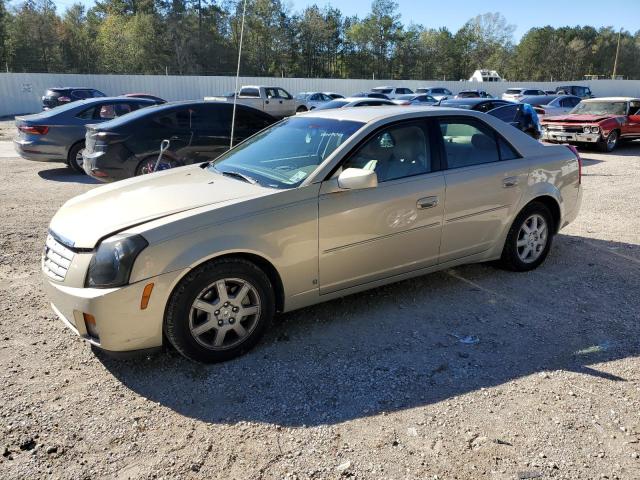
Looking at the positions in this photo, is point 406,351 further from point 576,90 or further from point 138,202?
point 576,90

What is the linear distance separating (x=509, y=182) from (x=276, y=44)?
2608 inches

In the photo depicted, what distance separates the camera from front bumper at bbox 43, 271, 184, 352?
3.04 meters

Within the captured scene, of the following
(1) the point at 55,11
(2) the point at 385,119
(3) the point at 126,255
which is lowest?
(3) the point at 126,255

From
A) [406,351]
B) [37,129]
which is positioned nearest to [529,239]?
[406,351]

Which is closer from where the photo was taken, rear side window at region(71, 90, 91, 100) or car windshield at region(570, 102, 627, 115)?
car windshield at region(570, 102, 627, 115)

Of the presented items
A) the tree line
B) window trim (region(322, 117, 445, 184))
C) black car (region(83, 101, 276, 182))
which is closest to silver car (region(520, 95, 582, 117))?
black car (region(83, 101, 276, 182))

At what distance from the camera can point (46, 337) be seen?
12.7 ft

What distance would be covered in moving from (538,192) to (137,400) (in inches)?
154

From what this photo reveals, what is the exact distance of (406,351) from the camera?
3.64 meters

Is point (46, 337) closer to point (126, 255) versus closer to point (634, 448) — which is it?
point (126, 255)

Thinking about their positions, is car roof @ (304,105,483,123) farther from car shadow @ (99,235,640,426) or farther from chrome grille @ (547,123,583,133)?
chrome grille @ (547,123,583,133)

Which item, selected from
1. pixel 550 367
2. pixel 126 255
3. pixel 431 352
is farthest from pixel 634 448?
pixel 126 255

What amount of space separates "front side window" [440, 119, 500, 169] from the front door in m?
0.23

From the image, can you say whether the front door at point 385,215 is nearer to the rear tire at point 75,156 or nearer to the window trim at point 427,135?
the window trim at point 427,135
